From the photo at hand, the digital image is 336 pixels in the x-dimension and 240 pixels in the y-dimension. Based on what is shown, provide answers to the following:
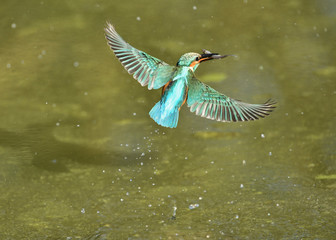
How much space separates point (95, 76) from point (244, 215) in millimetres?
1234

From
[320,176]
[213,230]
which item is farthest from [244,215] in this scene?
[320,176]

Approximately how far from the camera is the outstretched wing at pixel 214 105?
91.0 inches

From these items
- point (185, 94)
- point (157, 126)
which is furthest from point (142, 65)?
point (157, 126)

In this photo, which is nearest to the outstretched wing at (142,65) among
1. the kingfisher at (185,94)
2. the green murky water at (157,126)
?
the kingfisher at (185,94)

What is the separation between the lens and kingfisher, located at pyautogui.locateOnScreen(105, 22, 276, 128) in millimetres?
2273

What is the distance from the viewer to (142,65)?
241 centimetres

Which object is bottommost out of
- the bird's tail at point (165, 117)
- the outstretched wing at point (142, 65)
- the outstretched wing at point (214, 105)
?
the bird's tail at point (165, 117)

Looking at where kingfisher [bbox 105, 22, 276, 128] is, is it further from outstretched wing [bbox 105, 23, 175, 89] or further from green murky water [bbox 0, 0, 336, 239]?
green murky water [bbox 0, 0, 336, 239]

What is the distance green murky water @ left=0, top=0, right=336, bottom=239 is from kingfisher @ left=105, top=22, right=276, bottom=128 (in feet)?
2.12

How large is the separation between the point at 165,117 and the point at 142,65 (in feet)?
0.88

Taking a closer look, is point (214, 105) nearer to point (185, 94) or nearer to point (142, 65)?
point (185, 94)

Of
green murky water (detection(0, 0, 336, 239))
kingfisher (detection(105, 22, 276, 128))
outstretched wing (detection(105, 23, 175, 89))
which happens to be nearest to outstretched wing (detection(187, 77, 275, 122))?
kingfisher (detection(105, 22, 276, 128))

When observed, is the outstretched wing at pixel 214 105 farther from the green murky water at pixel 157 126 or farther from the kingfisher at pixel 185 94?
the green murky water at pixel 157 126

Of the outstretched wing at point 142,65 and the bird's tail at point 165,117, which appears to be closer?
the bird's tail at point 165,117
